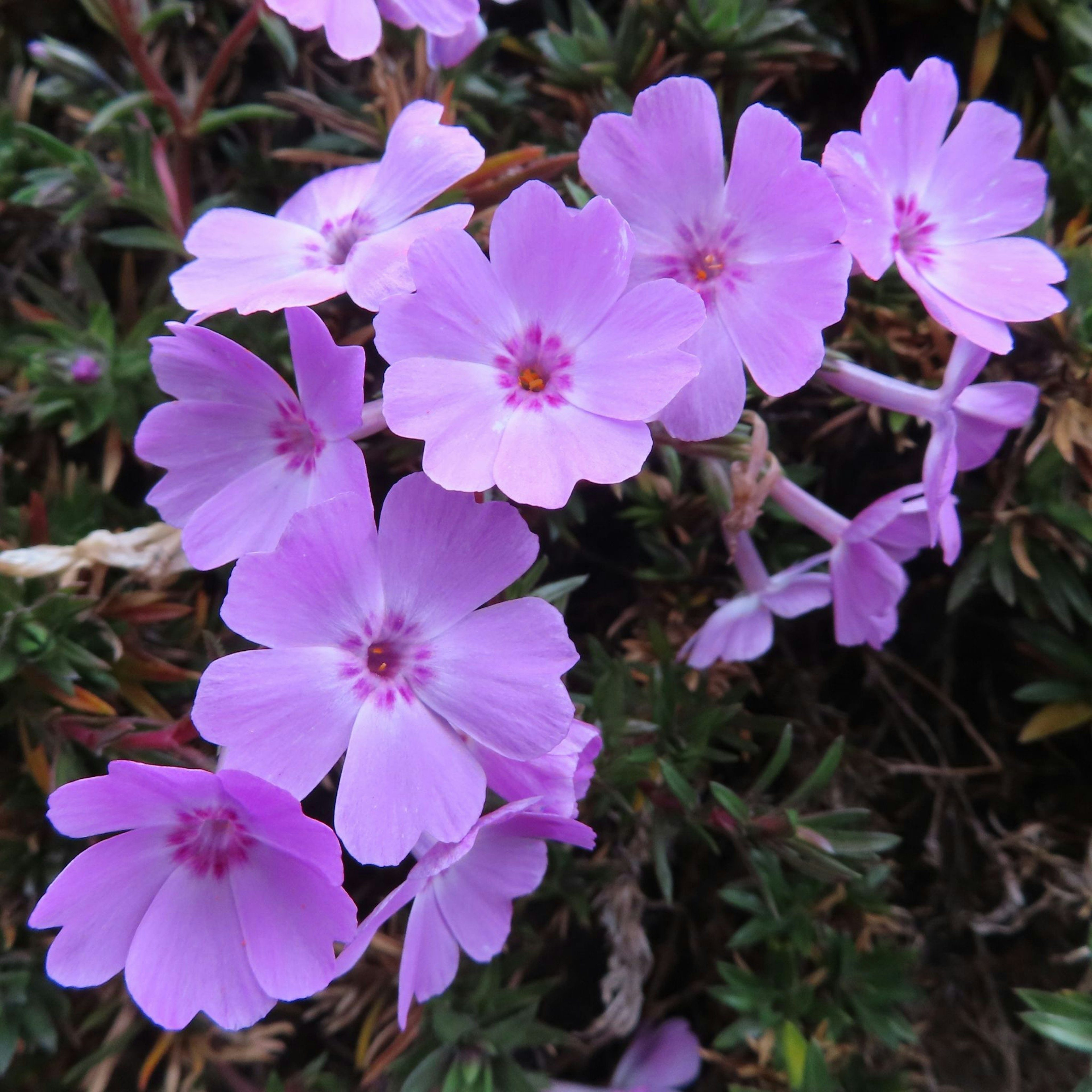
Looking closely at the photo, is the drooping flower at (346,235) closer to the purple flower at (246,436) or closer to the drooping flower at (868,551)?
the purple flower at (246,436)

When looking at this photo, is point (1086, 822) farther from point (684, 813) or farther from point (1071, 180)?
point (1071, 180)

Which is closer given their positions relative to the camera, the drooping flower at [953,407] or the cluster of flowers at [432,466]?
the cluster of flowers at [432,466]

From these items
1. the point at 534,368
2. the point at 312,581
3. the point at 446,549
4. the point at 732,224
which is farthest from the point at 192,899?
the point at 732,224

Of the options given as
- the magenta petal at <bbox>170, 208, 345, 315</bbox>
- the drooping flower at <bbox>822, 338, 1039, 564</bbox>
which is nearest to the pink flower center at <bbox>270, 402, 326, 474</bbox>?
the magenta petal at <bbox>170, 208, 345, 315</bbox>

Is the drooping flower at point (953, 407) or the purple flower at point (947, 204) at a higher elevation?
the purple flower at point (947, 204)

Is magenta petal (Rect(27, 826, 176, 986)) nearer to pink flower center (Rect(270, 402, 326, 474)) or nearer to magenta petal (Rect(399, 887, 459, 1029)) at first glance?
magenta petal (Rect(399, 887, 459, 1029))

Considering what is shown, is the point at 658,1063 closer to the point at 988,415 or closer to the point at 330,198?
the point at 988,415

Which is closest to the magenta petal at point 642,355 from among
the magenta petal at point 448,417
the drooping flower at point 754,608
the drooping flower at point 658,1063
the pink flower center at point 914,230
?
the magenta petal at point 448,417
